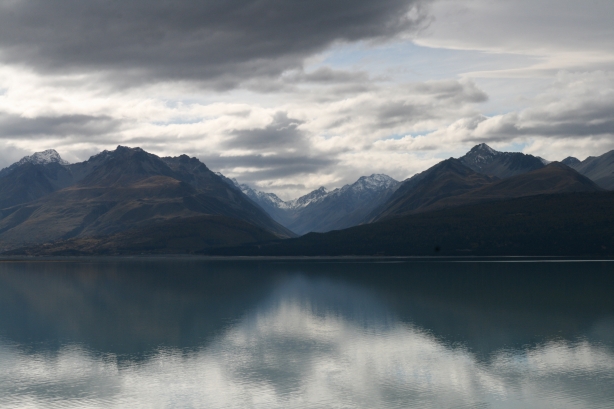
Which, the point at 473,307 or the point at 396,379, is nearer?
the point at 396,379

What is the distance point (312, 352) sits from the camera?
93.9 m

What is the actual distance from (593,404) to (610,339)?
1647 inches

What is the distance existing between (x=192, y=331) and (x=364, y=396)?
53628 millimetres

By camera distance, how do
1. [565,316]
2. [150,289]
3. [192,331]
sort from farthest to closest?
[150,289] → [565,316] → [192,331]

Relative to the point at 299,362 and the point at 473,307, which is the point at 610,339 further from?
the point at 299,362

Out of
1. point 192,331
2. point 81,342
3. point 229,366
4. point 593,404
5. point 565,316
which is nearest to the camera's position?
point 593,404

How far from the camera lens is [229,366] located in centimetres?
8481

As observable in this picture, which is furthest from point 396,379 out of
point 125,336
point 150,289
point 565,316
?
point 150,289

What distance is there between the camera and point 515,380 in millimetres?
75500

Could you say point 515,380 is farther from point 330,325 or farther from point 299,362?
point 330,325

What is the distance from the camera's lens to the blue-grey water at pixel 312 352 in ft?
229

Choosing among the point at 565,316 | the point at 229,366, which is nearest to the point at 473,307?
the point at 565,316

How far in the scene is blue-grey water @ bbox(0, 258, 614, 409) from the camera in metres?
69.8

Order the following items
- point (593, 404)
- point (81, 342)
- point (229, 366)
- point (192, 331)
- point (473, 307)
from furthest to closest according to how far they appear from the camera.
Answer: point (473, 307)
point (192, 331)
point (81, 342)
point (229, 366)
point (593, 404)
